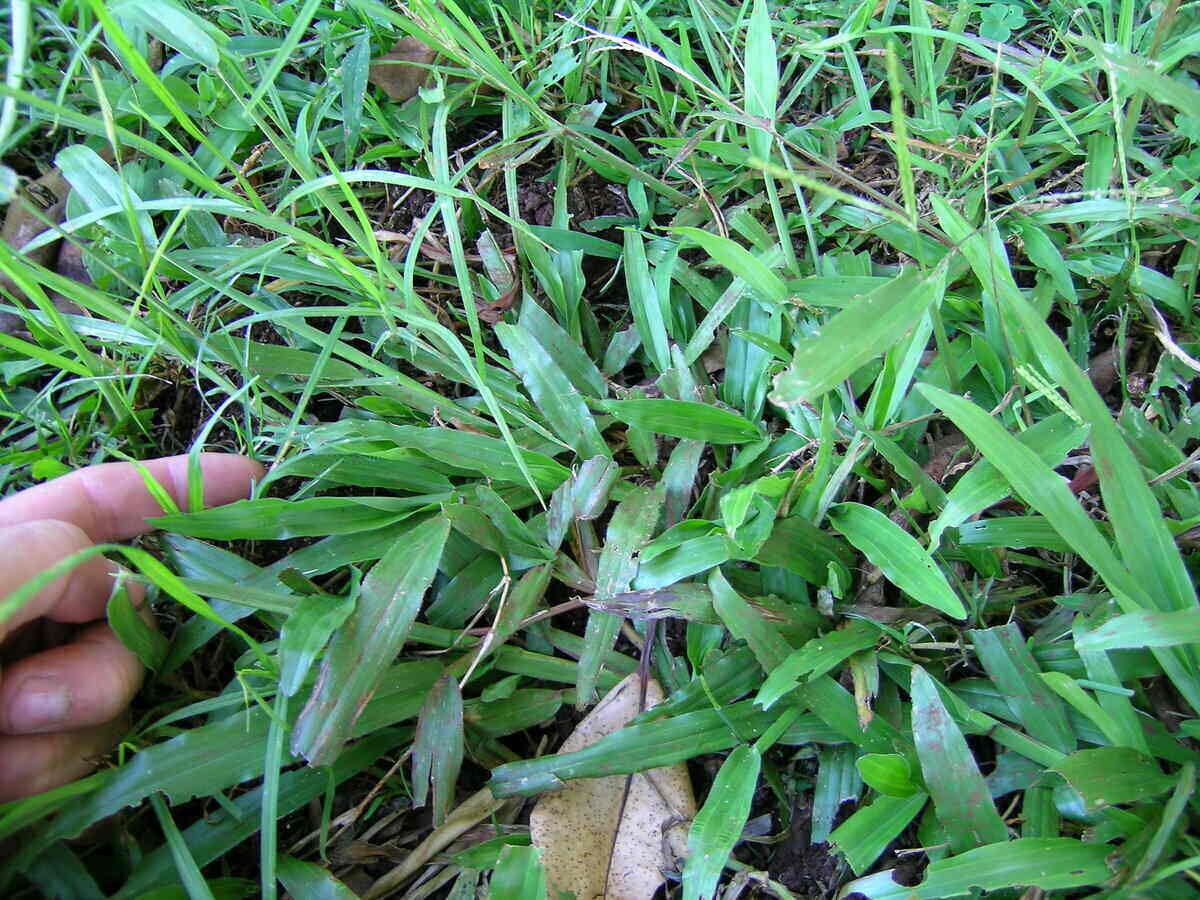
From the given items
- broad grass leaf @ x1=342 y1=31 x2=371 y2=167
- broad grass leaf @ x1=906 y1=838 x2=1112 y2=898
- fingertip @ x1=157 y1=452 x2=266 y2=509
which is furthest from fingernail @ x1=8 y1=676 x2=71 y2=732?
broad grass leaf @ x1=906 y1=838 x2=1112 y2=898

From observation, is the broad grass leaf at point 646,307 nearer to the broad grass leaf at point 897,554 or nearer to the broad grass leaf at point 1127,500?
the broad grass leaf at point 897,554

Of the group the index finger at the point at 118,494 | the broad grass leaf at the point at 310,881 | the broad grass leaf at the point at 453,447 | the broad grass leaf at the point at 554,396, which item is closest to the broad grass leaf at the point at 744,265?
the broad grass leaf at the point at 554,396

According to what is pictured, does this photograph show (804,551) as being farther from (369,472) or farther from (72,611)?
(72,611)

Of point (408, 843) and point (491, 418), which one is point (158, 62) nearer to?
point (491, 418)

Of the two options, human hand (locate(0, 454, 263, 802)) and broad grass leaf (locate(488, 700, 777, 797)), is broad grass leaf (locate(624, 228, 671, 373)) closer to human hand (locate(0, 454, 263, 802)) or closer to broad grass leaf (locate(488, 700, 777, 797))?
broad grass leaf (locate(488, 700, 777, 797))

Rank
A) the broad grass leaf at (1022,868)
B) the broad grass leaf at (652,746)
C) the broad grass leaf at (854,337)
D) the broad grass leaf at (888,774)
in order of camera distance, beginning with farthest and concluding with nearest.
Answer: the broad grass leaf at (652,746), the broad grass leaf at (888,774), the broad grass leaf at (1022,868), the broad grass leaf at (854,337)

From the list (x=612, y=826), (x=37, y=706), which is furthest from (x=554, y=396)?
(x=37, y=706)

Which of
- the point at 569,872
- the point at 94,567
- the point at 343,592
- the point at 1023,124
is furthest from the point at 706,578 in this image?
the point at 1023,124
